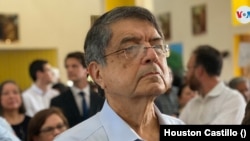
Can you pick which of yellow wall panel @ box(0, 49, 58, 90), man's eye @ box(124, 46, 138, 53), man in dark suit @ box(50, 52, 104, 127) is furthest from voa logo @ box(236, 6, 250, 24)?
yellow wall panel @ box(0, 49, 58, 90)

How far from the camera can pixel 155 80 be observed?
134 centimetres

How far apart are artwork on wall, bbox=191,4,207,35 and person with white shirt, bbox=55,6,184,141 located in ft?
30.5

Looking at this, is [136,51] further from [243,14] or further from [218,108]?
[218,108]

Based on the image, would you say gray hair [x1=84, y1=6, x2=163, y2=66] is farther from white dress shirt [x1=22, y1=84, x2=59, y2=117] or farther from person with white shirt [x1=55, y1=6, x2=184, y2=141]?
white dress shirt [x1=22, y1=84, x2=59, y2=117]

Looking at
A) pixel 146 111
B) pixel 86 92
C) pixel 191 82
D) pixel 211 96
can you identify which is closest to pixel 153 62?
pixel 146 111

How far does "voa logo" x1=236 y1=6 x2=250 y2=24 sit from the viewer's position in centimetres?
151

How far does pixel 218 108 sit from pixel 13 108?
1689 mm

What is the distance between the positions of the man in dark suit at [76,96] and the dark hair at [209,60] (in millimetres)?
778

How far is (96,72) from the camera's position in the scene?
149 centimetres

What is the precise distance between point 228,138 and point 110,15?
478 mm

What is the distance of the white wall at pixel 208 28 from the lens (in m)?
10.2

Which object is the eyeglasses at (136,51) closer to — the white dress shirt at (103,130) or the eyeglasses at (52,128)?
the white dress shirt at (103,130)

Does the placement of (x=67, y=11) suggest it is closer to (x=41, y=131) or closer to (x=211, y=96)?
(x=41, y=131)

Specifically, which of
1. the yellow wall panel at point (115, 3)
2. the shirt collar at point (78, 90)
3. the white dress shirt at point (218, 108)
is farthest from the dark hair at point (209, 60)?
the yellow wall panel at point (115, 3)
